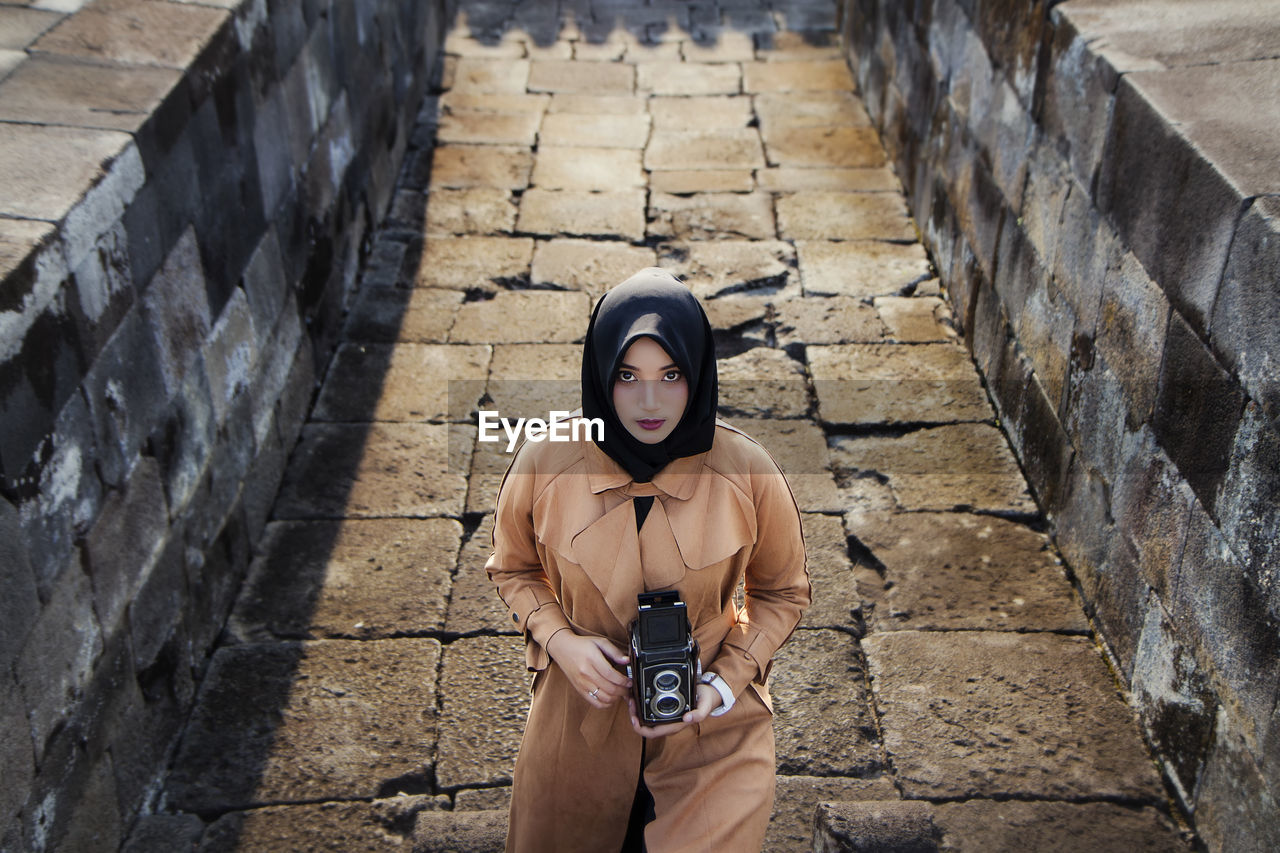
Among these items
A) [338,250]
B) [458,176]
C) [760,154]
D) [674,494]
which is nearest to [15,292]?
[674,494]

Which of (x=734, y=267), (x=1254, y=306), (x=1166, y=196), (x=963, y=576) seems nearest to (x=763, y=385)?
(x=734, y=267)

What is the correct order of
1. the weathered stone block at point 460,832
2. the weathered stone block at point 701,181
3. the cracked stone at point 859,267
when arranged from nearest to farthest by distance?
the weathered stone block at point 460,832 → the cracked stone at point 859,267 → the weathered stone block at point 701,181

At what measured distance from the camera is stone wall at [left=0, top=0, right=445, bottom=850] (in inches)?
108

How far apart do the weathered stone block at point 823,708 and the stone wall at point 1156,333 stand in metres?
0.81

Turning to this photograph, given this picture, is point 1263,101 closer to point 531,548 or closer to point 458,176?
point 531,548

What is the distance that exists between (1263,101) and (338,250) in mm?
3931

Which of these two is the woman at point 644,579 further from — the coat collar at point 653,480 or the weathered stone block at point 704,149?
the weathered stone block at point 704,149

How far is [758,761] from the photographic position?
2219 millimetres

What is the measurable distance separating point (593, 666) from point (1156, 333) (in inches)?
85.9

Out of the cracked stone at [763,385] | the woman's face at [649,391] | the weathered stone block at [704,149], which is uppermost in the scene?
the woman's face at [649,391]

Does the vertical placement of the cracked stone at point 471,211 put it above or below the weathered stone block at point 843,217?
below

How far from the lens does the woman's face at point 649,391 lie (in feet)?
6.91

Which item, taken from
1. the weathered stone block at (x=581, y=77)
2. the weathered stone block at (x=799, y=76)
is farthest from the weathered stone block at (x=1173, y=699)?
the weathered stone block at (x=581, y=77)

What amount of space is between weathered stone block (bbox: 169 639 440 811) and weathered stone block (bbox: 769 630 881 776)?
106cm
